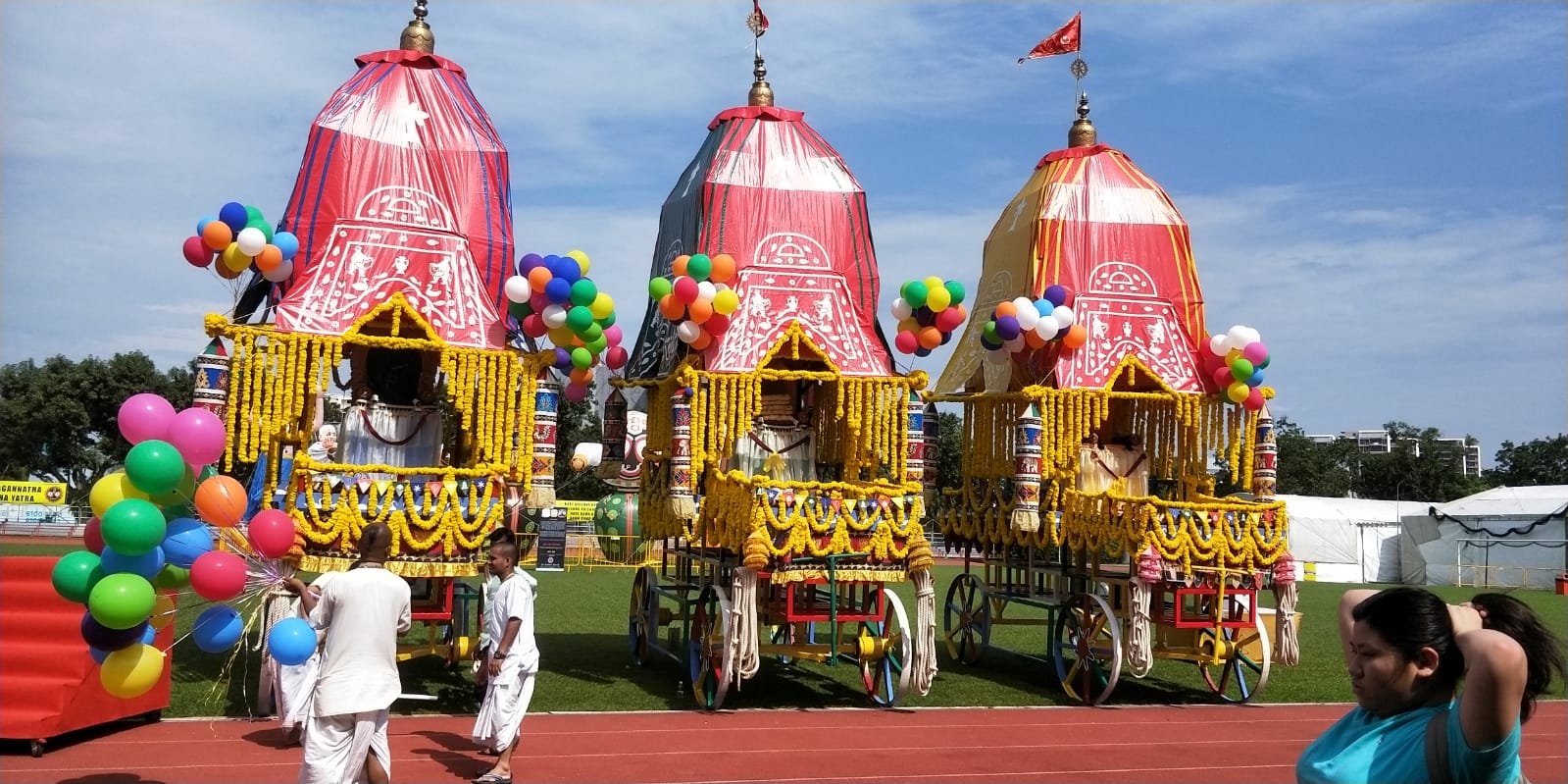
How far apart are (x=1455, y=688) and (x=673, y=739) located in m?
7.15

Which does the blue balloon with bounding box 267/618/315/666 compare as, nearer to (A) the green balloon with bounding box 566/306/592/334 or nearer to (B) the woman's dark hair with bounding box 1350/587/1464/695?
(A) the green balloon with bounding box 566/306/592/334

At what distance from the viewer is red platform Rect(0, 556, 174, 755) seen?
26.0 feet

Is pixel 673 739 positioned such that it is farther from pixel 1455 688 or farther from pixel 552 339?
pixel 1455 688

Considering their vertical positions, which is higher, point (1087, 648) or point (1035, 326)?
point (1035, 326)

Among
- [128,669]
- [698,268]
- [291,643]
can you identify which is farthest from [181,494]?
[698,268]

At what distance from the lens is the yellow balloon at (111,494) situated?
244 inches

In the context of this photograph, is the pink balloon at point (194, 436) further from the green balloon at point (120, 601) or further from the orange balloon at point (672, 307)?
the orange balloon at point (672, 307)

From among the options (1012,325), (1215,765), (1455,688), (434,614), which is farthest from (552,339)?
(1455,688)

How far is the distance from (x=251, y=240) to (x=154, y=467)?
407 cm

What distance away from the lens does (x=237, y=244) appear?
9734mm

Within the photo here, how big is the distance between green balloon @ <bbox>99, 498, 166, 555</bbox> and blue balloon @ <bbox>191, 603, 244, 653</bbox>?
515mm

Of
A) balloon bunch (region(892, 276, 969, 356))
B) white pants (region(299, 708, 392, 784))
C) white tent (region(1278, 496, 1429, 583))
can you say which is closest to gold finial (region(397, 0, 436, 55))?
balloon bunch (region(892, 276, 969, 356))

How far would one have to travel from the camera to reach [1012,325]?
12.0 m

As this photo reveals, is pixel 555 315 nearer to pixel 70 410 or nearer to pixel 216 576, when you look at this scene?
pixel 216 576
